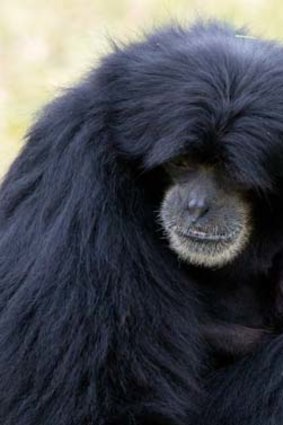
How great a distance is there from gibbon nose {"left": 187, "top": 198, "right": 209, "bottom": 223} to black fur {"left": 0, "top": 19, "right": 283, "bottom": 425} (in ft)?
0.71

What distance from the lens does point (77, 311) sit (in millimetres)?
7117

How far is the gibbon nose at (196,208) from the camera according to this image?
7180 millimetres

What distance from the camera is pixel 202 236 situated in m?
7.30

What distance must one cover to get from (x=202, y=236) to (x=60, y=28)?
7.33m

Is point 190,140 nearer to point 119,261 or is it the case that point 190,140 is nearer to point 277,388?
point 119,261

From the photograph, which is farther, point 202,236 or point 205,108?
point 202,236

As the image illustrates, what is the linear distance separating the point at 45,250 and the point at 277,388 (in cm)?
Answer: 148

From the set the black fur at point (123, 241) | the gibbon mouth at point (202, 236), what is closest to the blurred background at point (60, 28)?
the black fur at point (123, 241)

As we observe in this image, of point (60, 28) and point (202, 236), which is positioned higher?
point (60, 28)

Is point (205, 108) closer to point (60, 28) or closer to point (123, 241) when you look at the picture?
point (123, 241)

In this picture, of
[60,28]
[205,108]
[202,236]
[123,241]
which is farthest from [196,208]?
[60,28]

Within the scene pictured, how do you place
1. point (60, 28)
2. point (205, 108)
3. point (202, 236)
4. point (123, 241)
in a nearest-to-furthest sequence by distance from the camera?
point (205, 108)
point (123, 241)
point (202, 236)
point (60, 28)

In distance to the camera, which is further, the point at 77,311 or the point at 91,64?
the point at 91,64

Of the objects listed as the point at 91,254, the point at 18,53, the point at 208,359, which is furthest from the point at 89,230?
the point at 18,53
